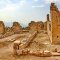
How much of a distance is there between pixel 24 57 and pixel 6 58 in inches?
51.6

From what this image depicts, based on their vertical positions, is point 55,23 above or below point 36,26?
above

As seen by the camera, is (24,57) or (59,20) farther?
(59,20)

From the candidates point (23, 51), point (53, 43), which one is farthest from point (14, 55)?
point (53, 43)

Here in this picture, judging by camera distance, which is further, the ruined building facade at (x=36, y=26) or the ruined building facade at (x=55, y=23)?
the ruined building facade at (x=36, y=26)

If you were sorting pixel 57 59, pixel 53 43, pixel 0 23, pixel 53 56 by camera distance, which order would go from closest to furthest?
pixel 57 59 < pixel 53 56 < pixel 53 43 < pixel 0 23

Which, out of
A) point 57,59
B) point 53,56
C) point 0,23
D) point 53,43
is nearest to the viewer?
point 57,59

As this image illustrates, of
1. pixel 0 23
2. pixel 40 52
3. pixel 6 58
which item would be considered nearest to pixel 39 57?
pixel 40 52

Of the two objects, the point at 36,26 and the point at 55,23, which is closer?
the point at 55,23

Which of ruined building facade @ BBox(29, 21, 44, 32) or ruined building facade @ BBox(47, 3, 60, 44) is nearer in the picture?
Result: ruined building facade @ BBox(47, 3, 60, 44)

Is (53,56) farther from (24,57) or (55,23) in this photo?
(55,23)

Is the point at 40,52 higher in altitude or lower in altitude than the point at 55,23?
lower

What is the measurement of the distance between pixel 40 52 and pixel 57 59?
1.67m

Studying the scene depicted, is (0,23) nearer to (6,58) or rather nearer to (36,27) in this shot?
(36,27)

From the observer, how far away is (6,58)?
13.6 meters
